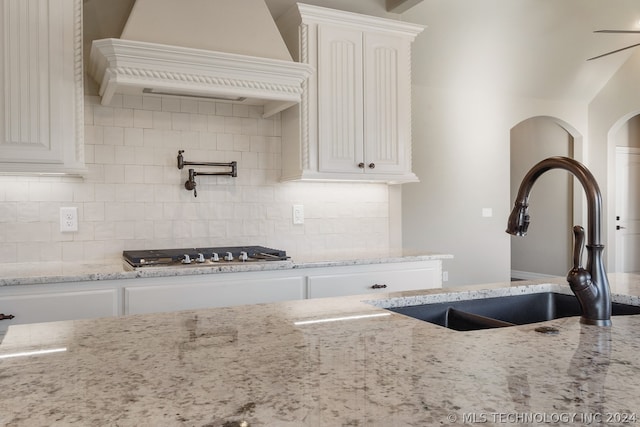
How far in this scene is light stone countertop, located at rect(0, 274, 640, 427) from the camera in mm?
684

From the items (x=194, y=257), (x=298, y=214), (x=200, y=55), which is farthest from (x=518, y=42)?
(x=194, y=257)

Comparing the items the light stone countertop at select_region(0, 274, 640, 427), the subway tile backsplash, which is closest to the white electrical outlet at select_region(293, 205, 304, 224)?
the subway tile backsplash

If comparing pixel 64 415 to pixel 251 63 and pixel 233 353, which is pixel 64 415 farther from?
pixel 251 63

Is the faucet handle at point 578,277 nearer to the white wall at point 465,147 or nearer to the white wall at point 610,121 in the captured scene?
the white wall at point 465,147

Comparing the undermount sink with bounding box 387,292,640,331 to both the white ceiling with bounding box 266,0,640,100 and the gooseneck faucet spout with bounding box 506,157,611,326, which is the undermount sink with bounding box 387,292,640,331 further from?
the white ceiling with bounding box 266,0,640,100

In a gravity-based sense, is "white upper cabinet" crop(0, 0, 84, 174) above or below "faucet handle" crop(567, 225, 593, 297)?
above

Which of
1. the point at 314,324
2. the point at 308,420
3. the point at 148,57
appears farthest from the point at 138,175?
the point at 308,420

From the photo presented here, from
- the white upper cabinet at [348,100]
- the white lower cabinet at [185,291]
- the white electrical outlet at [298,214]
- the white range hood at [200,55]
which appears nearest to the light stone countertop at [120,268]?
the white lower cabinet at [185,291]

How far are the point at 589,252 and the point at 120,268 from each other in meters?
2.19

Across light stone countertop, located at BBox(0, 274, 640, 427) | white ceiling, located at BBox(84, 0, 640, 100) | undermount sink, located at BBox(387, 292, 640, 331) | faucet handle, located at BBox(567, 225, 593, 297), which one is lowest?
undermount sink, located at BBox(387, 292, 640, 331)

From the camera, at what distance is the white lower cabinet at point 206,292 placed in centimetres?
257

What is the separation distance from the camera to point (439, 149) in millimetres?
5629

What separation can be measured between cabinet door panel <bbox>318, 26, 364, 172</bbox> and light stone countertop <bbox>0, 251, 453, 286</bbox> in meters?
0.65

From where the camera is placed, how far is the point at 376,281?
3.17 meters
